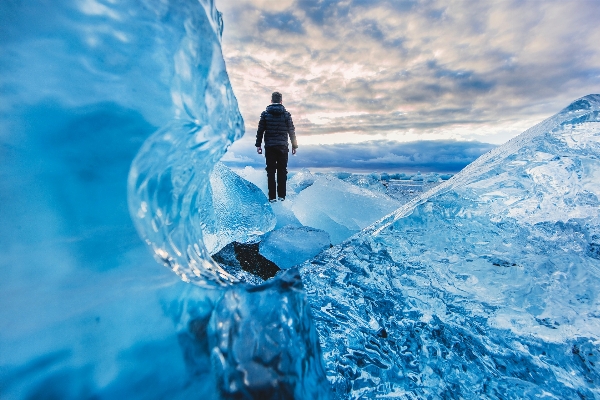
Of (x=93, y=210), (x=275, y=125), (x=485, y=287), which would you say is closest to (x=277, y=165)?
(x=275, y=125)

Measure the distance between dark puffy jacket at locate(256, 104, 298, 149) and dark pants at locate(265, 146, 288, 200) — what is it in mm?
98

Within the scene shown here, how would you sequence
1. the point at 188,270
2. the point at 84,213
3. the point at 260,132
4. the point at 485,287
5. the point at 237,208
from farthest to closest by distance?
the point at 260,132
the point at 237,208
the point at 485,287
the point at 188,270
the point at 84,213

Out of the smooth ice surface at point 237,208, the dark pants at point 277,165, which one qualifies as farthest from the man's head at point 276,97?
the smooth ice surface at point 237,208

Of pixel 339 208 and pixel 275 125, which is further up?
pixel 275 125

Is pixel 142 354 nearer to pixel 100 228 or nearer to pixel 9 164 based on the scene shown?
pixel 100 228

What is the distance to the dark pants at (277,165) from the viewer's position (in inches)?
189

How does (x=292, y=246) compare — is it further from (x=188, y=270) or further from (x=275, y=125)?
(x=275, y=125)

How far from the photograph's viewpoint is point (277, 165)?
4992 millimetres

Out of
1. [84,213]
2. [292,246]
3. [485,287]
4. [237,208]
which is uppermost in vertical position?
[84,213]

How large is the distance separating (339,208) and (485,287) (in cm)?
216

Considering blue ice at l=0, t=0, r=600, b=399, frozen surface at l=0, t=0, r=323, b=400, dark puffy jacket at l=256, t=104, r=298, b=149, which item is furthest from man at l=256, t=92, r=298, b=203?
frozen surface at l=0, t=0, r=323, b=400

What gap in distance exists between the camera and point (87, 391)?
0.48m

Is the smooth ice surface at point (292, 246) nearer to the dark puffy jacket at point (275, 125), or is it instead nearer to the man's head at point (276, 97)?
the dark puffy jacket at point (275, 125)

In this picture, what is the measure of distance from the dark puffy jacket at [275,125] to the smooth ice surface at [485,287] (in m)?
3.70
